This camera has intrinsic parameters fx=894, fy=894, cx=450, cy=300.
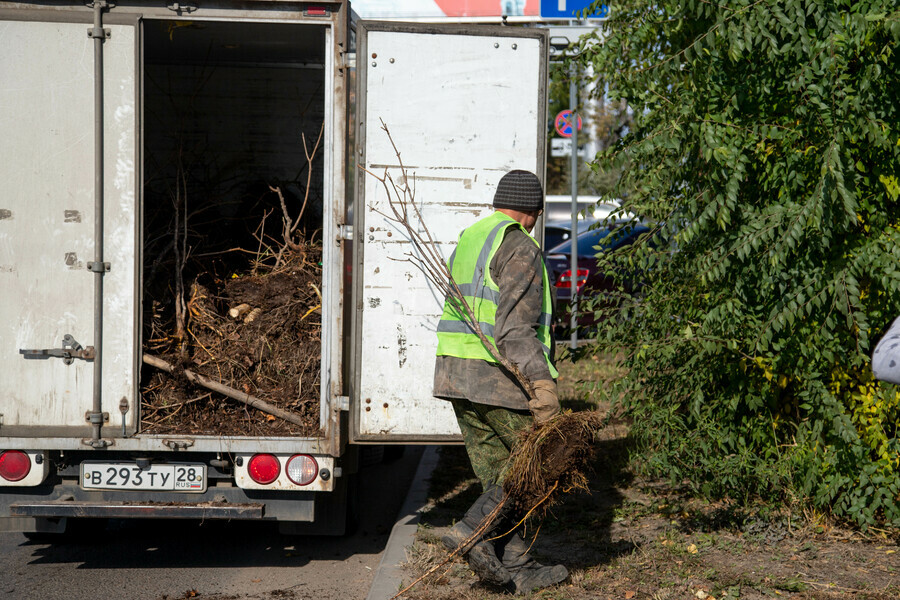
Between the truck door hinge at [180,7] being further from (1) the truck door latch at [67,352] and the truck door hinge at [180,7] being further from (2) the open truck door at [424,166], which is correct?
(1) the truck door latch at [67,352]

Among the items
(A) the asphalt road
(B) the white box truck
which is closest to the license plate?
(B) the white box truck

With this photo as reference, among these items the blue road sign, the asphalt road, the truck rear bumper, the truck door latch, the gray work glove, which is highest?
the blue road sign

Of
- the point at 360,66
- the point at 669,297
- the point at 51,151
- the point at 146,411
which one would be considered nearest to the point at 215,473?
the point at 146,411

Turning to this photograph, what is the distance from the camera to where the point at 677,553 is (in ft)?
15.1

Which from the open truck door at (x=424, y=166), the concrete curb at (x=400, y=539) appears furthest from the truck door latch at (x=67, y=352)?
the concrete curb at (x=400, y=539)

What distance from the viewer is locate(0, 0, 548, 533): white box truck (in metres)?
4.30

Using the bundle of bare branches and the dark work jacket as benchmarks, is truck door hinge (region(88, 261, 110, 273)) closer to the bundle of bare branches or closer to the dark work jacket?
the bundle of bare branches

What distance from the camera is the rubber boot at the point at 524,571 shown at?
4109 mm

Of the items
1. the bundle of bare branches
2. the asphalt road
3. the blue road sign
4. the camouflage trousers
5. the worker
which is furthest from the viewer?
the blue road sign

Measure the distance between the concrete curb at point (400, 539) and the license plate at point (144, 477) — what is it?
1.00 m

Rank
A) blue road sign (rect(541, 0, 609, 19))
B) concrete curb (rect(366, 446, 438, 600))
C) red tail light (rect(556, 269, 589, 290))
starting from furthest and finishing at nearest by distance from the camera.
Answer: red tail light (rect(556, 269, 589, 290))
blue road sign (rect(541, 0, 609, 19))
concrete curb (rect(366, 446, 438, 600))

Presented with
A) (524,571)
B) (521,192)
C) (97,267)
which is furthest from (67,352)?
(524,571)

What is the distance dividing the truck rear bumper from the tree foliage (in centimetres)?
215

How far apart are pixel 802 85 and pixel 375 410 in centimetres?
251
